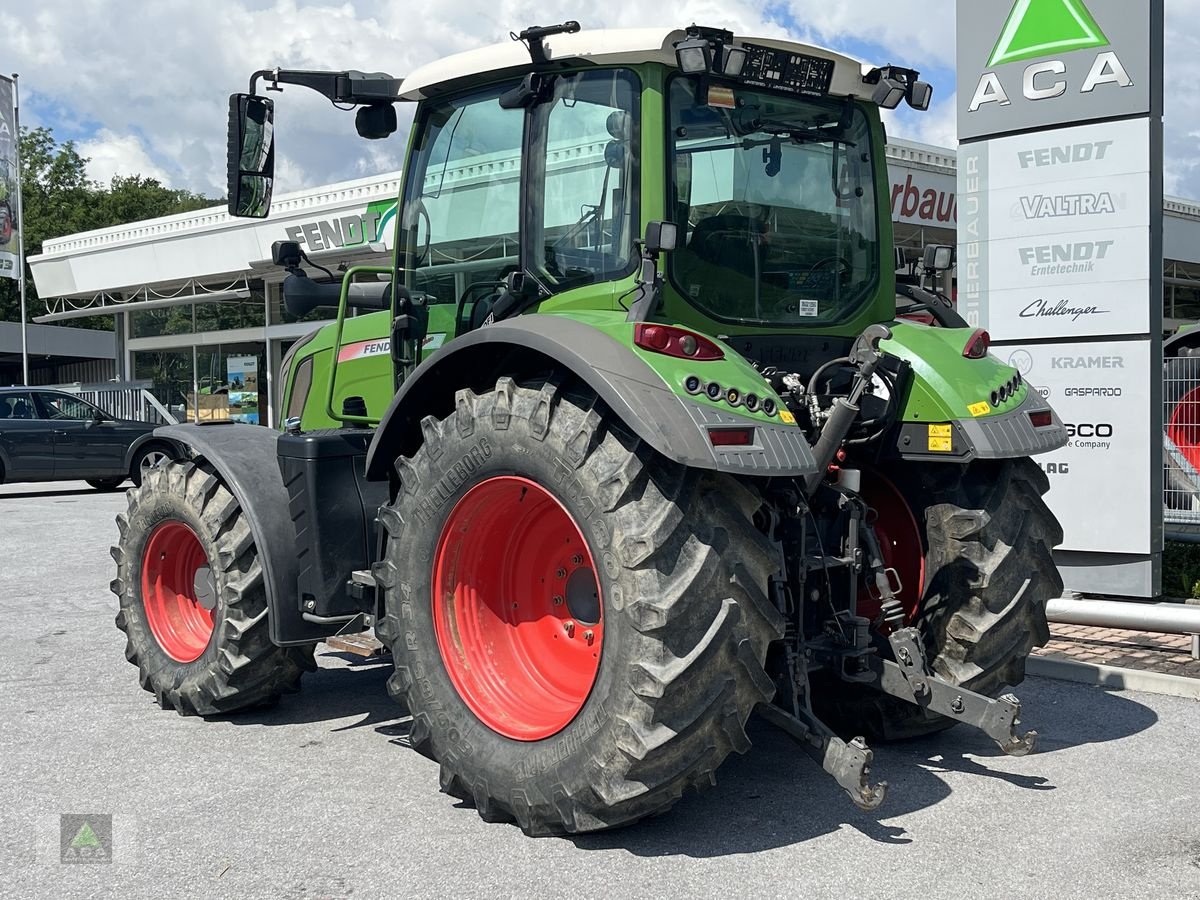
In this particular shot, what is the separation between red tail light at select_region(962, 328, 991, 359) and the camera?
4969 millimetres

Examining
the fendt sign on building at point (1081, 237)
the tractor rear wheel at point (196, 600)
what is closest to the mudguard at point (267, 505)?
the tractor rear wheel at point (196, 600)

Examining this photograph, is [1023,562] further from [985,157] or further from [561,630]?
[985,157]

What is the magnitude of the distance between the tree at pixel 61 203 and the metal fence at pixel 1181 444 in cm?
4834

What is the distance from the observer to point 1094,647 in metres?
6.95

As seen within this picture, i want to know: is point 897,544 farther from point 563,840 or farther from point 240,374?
point 240,374

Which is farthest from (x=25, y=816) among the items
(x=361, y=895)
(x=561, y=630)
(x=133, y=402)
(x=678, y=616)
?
(x=133, y=402)

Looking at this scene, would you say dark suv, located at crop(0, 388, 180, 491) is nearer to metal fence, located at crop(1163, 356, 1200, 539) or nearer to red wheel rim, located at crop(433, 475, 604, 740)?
metal fence, located at crop(1163, 356, 1200, 539)

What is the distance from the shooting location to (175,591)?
20.0 ft

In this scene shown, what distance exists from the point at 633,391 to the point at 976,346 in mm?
1878

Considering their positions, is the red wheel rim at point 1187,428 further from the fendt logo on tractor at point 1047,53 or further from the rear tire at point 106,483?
the rear tire at point 106,483

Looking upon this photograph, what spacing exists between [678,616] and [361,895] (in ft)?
4.01

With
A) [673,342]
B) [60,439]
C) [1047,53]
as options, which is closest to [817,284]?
[673,342]

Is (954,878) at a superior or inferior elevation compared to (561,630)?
inferior

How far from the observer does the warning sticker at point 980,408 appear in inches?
184
